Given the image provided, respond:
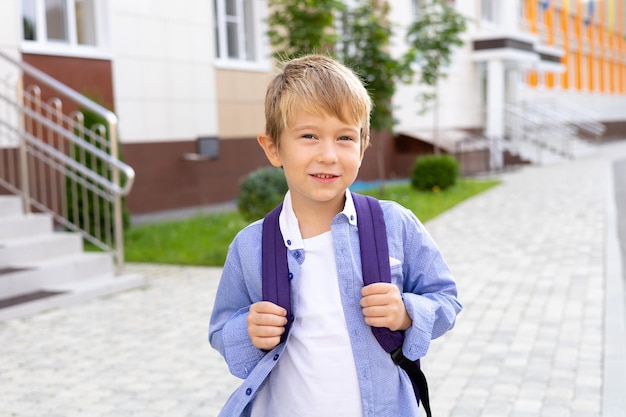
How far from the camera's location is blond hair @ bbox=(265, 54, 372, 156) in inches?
73.7

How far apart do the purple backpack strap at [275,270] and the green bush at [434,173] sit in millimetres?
14557

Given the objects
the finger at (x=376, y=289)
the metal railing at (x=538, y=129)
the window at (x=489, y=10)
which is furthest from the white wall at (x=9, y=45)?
the window at (x=489, y=10)

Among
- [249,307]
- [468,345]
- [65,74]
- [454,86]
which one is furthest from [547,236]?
[454,86]

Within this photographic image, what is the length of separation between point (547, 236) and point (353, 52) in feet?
18.3

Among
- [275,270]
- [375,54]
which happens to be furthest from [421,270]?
[375,54]

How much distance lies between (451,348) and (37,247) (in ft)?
13.3

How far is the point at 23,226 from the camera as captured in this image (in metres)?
7.58

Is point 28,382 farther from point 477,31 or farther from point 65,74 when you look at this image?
point 477,31

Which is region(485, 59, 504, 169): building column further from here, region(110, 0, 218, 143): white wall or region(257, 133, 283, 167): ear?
region(257, 133, 283, 167): ear

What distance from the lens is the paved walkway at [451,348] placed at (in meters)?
4.28

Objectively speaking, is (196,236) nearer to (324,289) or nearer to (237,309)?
(237,309)

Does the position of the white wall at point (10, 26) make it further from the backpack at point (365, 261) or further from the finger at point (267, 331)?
the finger at point (267, 331)

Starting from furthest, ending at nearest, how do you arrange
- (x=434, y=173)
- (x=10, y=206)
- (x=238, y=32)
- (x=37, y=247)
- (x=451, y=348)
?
(x=434, y=173) → (x=238, y=32) → (x=10, y=206) → (x=37, y=247) → (x=451, y=348)

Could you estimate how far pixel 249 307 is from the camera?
2000 millimetres
